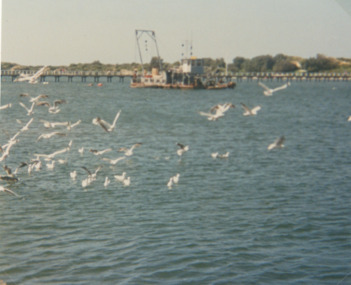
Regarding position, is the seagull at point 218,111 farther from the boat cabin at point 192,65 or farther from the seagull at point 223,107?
the boat cabin at point 192,65

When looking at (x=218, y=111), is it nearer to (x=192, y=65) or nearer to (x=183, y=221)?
(x=183, y=221)

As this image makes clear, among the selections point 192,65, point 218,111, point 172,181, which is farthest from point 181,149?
point 192,65

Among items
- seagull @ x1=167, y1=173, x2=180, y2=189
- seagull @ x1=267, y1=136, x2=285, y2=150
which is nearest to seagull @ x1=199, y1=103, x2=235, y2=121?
seagull @ x1=267, y1=136, x2=285, y2=150

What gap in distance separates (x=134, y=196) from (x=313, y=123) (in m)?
41.8

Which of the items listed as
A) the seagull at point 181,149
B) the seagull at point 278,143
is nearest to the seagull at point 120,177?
the seagull at point 181,149

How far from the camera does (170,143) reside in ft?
137

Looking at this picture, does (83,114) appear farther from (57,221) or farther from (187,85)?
(187,85)

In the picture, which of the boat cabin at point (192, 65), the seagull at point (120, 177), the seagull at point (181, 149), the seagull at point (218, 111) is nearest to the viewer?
the seagull at point (218, 111)

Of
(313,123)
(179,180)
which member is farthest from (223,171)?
(313,123)

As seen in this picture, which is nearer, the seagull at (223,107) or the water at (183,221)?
the water at (183,221)

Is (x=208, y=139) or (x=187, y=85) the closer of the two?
(x=208, y=139)

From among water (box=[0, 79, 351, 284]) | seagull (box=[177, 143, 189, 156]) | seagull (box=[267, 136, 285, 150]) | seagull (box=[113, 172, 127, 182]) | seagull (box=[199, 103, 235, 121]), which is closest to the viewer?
water (box=[0, 79, 351, 284])

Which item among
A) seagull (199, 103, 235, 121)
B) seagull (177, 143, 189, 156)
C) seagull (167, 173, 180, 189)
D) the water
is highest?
seagull (199, 103, 235, 121)

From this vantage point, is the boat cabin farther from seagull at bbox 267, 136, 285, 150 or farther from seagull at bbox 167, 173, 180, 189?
seagull at bbox 267, 136, 285, 150
